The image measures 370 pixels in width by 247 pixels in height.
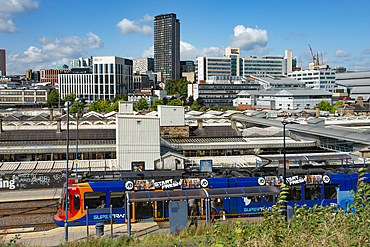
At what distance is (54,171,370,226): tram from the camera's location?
17.8 meters

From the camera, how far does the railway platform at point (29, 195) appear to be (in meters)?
23.6

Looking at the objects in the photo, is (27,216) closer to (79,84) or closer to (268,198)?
(268,198)

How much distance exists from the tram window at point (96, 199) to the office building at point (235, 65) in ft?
538

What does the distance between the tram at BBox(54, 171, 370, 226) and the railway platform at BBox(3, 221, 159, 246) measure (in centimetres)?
32

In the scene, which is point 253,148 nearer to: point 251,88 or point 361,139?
point 361,139

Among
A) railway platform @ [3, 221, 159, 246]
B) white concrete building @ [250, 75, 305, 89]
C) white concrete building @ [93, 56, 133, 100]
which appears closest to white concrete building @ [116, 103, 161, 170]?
railway platform @ [3, 221, 159, 246]

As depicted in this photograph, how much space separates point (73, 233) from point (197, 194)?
661 cm

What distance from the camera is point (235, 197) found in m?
18.3

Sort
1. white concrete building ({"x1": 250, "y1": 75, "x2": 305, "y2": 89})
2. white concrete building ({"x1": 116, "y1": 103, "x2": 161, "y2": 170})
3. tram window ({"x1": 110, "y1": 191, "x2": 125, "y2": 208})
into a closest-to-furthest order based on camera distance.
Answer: tram window ({"x1": 110, "y1": 191, "x2": 125, "y2": 208}), white concrete building ({"x1": 116, "y1": 103, "x2": 161, "y2": 170}), white concrete building ({"x1": 250, "y1": 75, "x2": 305, "y2": 89})

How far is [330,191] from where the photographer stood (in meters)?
20.4

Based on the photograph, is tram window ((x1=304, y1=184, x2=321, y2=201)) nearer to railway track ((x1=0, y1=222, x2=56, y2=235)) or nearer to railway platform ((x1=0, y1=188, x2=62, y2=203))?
railway track ((x1=0, y1=222, x2=56, y2=235))

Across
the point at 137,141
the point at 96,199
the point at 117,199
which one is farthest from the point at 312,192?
the point at 137,141

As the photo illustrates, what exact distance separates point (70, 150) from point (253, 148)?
18.3 metres

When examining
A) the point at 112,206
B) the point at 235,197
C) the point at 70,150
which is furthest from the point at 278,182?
the point at 70,150
